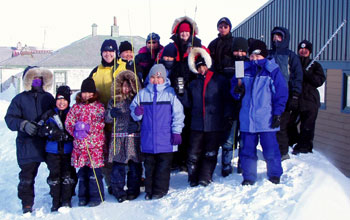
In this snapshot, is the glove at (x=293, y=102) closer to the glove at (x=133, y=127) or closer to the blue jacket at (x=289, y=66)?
the blue jacket at (x=289, y=66)

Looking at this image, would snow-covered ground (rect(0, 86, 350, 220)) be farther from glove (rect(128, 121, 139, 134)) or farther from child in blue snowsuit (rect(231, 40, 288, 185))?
glove (rect(128, 121, 139, 134))

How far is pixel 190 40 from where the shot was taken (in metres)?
5.46

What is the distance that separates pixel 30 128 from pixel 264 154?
3.22 metres

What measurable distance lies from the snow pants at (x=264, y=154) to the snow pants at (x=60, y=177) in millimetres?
2477

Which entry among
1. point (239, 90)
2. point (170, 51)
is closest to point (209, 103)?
point (239, 90)

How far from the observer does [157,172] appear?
4.79 meters

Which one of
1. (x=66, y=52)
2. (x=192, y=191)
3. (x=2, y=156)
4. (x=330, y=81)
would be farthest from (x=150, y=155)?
(x=66, y=52)

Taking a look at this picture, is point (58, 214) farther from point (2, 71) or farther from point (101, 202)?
point (2, 71)

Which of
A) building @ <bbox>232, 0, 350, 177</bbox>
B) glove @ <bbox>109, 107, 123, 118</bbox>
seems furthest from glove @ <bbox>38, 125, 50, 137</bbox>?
building @ <bbox>232, 0, 350, 177</bbox>

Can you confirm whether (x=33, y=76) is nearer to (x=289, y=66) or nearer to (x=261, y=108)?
(x=261, y=108)

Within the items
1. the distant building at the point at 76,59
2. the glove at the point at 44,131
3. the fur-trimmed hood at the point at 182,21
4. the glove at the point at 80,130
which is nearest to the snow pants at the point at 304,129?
the fur-trimmed hood at the point at 182,21

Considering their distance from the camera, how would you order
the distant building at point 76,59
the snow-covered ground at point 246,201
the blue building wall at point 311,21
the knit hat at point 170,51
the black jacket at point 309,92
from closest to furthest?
the snow-covered ground at point 246,201 < the knit hat at point 170,51 < the black jacket at point 309,92 < the blue building wall at point 311,21 < the distant building at point 76,59

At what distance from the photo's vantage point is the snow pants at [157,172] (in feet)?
15.7

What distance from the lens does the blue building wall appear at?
816 centimetres
